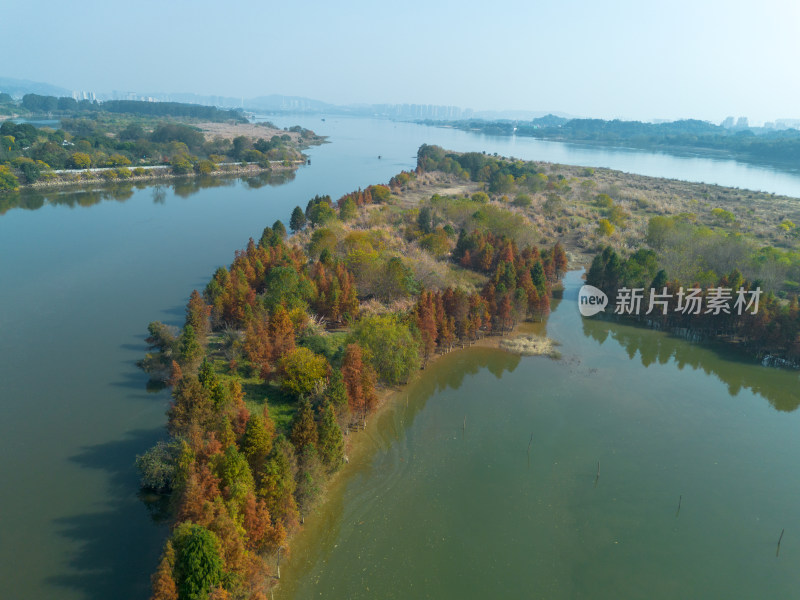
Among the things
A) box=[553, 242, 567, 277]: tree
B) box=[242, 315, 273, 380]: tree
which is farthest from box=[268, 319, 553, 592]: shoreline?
box=[553, 242, 567, 277]: tree

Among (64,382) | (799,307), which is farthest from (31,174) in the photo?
(799,307)

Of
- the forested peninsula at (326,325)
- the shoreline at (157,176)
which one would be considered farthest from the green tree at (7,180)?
the forested peninsula at (326,325)

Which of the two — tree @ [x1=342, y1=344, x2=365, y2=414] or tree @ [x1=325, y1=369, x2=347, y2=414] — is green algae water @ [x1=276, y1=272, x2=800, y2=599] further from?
tree @ [x1=325, y1=369, x2=347, y2=414]

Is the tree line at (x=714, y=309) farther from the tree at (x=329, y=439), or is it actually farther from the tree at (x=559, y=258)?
the tree at (x=329, y=439)

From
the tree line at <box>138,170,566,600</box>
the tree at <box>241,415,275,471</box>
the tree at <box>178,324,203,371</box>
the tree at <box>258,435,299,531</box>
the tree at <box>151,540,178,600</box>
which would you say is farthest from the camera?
the tree at <box>178,324,203,371</box>

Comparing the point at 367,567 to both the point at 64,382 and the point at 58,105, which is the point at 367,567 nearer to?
the point at 64,382
